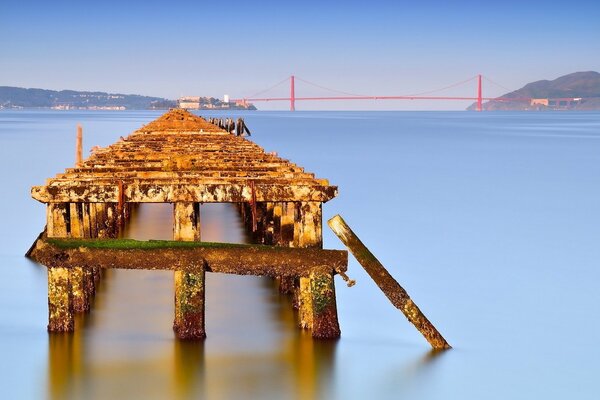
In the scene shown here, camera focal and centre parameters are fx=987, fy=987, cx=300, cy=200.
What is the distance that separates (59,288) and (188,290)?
3.85ft

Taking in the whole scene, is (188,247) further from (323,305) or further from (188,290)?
(323,305)

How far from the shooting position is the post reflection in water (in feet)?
27.3

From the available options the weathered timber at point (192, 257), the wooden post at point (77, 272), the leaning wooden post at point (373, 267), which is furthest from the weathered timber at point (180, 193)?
the leaning wooden post at point (373, 267)

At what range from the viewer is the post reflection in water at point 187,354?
831 centimetres

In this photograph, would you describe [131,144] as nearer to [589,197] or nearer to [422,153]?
[589,197]

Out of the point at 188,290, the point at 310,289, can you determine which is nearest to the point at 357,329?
the point at 310,289

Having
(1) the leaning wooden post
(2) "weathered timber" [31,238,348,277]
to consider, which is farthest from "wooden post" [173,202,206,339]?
(1) the leaning wooden post

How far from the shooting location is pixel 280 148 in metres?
66.1

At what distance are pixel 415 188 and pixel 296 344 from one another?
26.8 meters

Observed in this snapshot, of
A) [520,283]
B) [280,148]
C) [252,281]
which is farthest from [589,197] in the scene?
[280,148]

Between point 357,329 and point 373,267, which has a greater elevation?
point 373,267

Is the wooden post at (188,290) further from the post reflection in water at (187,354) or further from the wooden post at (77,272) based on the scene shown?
the wooden post at (77,272)

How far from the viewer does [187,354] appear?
8805mm

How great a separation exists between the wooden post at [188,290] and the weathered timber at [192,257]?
0.44 ft
